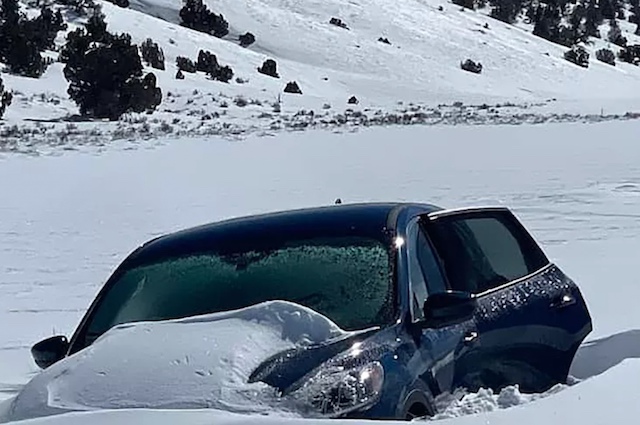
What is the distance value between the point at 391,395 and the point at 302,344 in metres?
0.38

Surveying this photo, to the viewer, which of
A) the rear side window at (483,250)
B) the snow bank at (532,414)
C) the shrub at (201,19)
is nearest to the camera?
the snow bank at (532,414)

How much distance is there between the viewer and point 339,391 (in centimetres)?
450

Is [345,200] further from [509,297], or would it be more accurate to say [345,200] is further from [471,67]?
[471,67]

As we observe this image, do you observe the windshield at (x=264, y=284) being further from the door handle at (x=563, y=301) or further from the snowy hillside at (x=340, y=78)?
the snowy hillside at (x=340, y=78)

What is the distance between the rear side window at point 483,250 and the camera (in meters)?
5.86

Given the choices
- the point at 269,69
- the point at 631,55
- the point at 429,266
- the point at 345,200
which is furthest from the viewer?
the point at 631,55

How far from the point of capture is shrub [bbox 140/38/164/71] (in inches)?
1729

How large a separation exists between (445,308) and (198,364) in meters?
1.10

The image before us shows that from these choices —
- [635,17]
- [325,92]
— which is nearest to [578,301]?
[325,92]

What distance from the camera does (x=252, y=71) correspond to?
4859cm

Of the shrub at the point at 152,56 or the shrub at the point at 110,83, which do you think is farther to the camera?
the shrub at the point at 152,56

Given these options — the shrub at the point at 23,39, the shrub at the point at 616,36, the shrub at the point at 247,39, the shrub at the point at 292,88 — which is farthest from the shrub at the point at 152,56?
the shrub at the point at 616,36

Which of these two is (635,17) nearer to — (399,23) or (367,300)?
(399,23)

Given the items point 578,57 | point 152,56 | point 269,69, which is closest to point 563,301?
point 152,56
